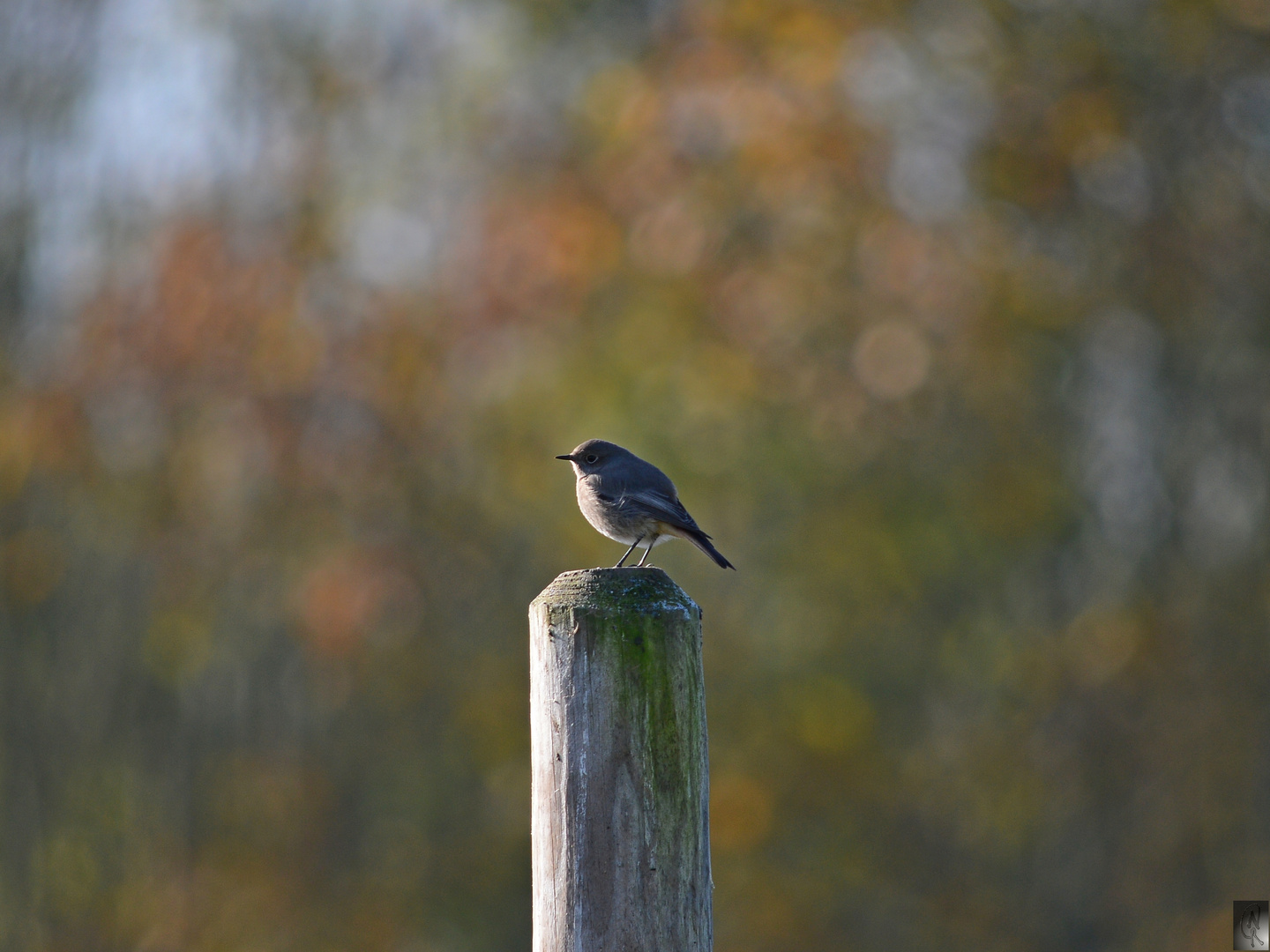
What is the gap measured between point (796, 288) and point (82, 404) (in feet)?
22.1

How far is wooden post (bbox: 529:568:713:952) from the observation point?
2680 mm

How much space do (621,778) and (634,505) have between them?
270cm

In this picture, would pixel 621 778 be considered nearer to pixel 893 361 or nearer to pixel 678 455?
pixel 893 361

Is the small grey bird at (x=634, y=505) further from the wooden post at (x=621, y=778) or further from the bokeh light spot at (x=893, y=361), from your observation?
the bokeh light spot at (x=893, y=361)

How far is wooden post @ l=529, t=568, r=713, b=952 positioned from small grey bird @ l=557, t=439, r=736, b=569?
7.74ft

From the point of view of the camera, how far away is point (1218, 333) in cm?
984

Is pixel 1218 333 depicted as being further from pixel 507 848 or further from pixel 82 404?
pixel 82 404

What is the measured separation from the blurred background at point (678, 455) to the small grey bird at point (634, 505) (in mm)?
5577

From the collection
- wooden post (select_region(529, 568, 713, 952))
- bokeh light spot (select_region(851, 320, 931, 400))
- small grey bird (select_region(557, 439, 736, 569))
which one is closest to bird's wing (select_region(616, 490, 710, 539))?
small grey bird (select_region(557, 439, 736, 569))

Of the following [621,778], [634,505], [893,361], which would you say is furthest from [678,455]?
[621,778]

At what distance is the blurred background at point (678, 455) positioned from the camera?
33.1 ft

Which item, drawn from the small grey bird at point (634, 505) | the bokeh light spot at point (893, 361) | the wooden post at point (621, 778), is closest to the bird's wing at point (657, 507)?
the small grey bird at point (634, 505)

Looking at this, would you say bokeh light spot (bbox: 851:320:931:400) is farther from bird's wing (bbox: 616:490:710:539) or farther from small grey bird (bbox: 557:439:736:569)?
bird's wing (bbox: 616:490:710:539)

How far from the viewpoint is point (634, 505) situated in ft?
17.6
